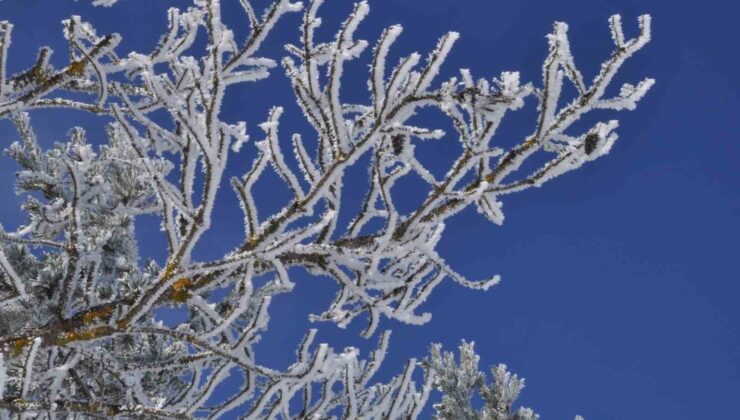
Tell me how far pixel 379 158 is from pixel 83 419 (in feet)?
9.61

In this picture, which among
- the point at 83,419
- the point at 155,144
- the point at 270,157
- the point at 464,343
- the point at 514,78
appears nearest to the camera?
the point at 514,78

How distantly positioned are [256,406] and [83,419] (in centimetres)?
175

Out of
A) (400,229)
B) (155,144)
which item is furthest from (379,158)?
(155,144)

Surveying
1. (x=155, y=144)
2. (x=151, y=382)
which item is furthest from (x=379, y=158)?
(x=151, y=382)

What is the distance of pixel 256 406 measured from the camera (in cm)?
288

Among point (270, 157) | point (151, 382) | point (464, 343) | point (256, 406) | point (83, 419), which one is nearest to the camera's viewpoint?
point (270, 157)

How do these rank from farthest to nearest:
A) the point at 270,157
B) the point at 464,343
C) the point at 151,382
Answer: the point at 464,343, the point at 151,382, the point at 270,157

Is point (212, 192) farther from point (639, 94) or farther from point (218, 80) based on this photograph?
point (639, 94)

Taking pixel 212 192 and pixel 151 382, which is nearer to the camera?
pixel 212 192

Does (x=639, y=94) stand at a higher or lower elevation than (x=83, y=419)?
higher

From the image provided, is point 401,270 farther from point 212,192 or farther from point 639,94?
point 639,94

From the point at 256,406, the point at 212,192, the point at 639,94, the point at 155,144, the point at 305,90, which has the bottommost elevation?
the point at 256,406

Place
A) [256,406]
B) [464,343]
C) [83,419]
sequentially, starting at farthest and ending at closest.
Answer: [464,343]
[83,419]
[256,406]

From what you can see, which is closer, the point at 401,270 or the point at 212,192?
the point at 212,192
